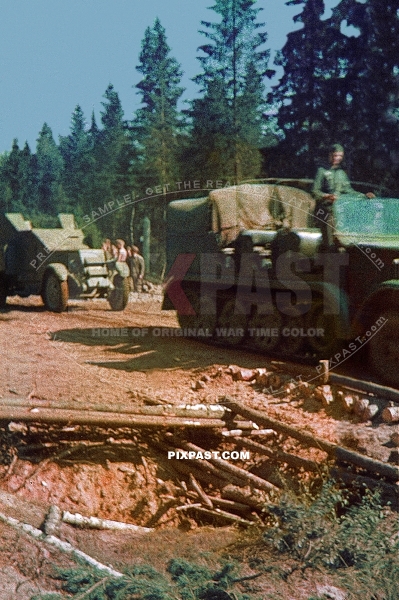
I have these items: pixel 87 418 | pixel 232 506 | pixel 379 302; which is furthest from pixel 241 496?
pixel 379 302

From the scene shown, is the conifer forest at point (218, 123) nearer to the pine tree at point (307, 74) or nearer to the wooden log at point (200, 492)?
the pine tree at point (307, 74)

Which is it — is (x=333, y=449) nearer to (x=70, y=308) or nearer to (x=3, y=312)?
(x=70, y=308)

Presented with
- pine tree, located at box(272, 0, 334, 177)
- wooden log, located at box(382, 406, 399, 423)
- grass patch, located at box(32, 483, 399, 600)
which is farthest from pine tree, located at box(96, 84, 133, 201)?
wooden log, located at box(382, 406, 399, 423)

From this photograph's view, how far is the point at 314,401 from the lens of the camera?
25.2 ft

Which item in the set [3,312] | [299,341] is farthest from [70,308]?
[299,341]

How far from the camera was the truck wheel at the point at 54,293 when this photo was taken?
27.9ft

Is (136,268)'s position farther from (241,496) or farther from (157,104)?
(241,496)

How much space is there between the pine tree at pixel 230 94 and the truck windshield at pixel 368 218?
1.92m

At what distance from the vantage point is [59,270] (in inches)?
362

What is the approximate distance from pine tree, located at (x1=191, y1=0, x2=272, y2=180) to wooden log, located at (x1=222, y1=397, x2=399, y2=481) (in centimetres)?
190

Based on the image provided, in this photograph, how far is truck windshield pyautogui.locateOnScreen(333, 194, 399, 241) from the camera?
877 cm

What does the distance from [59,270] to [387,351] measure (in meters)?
3.36

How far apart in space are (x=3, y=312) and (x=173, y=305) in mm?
1934

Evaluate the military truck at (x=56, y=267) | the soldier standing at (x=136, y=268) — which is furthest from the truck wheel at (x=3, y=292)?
the soldier standing at (x=136, y=268)
